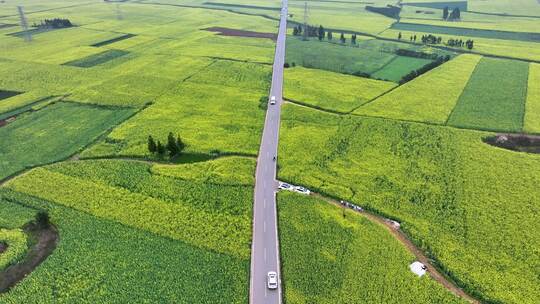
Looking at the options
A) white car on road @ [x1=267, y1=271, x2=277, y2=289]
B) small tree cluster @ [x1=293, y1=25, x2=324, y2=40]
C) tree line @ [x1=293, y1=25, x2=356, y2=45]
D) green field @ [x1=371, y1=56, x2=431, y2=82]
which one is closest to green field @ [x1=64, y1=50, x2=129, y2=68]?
small tree cluster @ [x1=293, y1=25, x2=324, y2=40]

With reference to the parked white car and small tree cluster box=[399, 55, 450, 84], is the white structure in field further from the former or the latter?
small tree cluster box=[399, 55, 450, 84]

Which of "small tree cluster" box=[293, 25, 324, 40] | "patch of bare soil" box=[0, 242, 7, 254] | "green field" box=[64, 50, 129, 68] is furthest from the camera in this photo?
"small tree cluster" box=[293, 25, 324, 40]

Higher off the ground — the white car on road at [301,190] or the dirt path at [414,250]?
the white car on road at [301,190]

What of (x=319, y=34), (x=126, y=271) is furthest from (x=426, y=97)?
(x=126, y=271)

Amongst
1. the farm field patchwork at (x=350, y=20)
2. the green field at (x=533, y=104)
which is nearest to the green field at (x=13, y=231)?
the green field at (x=533, y=104)

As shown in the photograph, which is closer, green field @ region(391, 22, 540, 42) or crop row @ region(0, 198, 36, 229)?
crop row @ region(0, 198, 36, 229)

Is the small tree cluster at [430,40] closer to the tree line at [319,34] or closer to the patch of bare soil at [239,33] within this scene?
the tree line at [319,34]

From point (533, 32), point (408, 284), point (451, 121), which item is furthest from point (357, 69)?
point (533, 32)
